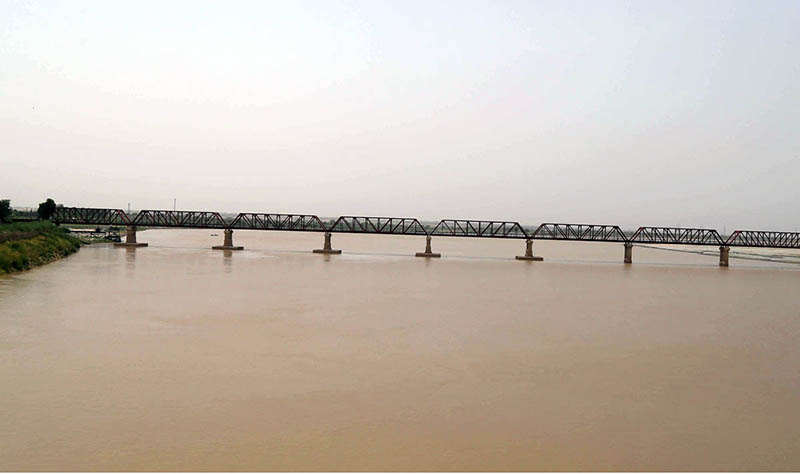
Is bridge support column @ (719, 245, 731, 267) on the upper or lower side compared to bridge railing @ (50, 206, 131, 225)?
lower

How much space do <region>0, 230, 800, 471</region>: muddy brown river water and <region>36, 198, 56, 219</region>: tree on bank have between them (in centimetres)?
3479

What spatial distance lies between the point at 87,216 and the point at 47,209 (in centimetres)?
319

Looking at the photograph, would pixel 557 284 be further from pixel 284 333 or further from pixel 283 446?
pixel 283 446

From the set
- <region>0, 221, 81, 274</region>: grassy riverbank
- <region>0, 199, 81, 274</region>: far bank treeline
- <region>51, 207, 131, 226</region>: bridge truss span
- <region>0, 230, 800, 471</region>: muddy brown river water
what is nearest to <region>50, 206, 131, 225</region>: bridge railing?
<region>51, 207, 131, 226</region>: bridge truss span

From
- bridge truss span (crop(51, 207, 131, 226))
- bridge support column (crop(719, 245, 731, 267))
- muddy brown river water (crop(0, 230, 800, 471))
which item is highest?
bridge truss span (crop(51, 207, 131, 226))

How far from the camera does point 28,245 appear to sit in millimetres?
34969

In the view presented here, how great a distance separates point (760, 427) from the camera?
10023 millimetres

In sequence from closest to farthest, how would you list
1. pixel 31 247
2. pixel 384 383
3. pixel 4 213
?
pixel 384 383 → pixel 31 247 → pixel 4 213

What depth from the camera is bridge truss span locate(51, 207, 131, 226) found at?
55750mm

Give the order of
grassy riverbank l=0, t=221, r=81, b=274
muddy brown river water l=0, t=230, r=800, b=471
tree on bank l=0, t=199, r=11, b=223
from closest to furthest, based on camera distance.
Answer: muddy brown river water l=0, t=230, r=800, b=471 → grassy riverbank l=0, t=221, r=81, b=274 → tree on bank l=0, t=199, r=11, b=223

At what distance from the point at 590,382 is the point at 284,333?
8.04 m

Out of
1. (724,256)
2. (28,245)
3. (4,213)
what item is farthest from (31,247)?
(724,256)

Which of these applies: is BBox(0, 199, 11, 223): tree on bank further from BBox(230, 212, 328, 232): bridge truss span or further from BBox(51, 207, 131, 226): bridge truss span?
BBox(230, 212, 328, 232): bridge truss span

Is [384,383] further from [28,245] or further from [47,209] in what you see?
[47,209]
